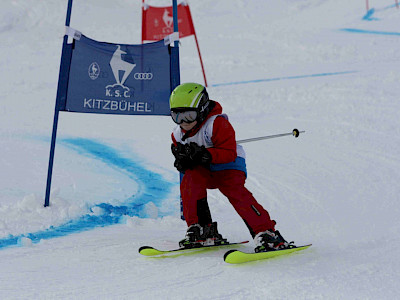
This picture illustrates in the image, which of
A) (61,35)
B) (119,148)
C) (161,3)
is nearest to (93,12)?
(161,3)

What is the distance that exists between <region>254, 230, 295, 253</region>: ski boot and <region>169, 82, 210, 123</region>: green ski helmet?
788mm

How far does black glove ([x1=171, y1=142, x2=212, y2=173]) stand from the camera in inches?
128

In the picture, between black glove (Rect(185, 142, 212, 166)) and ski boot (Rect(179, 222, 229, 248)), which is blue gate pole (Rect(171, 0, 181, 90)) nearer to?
→ black glove (Rect(185, 142, 212, 166))

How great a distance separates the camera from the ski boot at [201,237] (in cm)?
338

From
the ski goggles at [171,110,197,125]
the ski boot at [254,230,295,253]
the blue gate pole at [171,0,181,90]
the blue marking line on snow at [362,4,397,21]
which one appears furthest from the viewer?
the blue marking line on snow at [362,4,397,21]

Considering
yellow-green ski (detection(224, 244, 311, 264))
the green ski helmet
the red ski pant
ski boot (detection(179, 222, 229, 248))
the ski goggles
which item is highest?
the green ski helmet

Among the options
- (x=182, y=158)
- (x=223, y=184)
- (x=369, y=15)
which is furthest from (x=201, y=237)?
(x=369, y=15)

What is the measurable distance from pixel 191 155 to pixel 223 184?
0.31 metres

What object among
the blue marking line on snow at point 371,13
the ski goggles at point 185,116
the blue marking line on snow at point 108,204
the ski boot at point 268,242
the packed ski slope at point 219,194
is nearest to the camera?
the packed ski slope at point 219,194

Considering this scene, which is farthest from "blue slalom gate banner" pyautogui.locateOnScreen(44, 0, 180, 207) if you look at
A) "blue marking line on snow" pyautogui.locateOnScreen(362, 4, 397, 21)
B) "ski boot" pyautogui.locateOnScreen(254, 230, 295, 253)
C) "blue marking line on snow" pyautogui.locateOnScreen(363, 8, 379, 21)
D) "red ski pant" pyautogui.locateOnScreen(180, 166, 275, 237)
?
"blue marking line on snow" pyautogui.locateOnScreen(362, 4, 397, 21)

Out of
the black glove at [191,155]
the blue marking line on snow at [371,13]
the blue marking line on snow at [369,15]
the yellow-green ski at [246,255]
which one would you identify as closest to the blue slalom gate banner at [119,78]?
the black glove at [191,155]

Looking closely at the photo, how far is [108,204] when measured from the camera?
4707 millimetres

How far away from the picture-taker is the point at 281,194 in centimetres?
500

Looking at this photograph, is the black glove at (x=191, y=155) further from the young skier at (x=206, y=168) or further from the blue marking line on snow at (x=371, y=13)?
the blue marking line on snow at (x=371, y=13)
